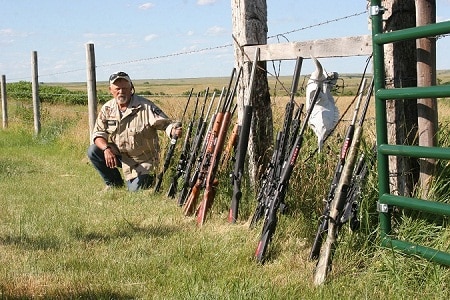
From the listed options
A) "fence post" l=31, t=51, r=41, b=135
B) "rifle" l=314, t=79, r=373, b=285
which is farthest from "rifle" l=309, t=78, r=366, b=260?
"fence post" l=31, t=51, r=41, b=135

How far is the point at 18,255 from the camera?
5.50m

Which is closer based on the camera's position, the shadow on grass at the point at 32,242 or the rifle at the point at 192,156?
the shadow on grass at the point at 32,242

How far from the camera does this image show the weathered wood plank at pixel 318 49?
16.0 feet

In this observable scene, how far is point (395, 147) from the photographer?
171 inches

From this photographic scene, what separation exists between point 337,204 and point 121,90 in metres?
4.57

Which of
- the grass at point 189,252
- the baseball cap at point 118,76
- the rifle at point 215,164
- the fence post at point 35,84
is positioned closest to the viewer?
the grass at point 189,252

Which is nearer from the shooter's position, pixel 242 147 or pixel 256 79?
pixel 242 147

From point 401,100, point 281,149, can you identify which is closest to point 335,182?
point 401,100

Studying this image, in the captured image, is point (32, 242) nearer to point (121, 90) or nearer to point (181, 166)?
point (181, 166)

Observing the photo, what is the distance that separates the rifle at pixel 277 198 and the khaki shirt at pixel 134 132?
11.2 ft

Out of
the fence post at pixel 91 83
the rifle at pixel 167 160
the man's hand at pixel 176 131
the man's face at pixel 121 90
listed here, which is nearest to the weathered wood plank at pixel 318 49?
the man's hand at pixel 176 131

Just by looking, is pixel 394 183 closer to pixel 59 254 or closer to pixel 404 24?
pixel 404 24

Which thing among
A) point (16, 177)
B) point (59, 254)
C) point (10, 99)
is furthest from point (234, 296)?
point (10, 99)

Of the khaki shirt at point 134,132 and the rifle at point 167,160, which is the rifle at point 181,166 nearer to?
the rifle at point 167,160
